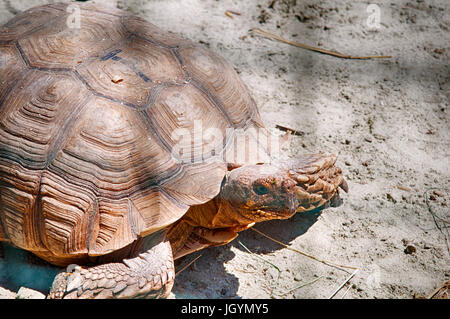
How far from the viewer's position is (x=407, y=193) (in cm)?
299

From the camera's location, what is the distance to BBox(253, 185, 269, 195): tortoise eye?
2242mm

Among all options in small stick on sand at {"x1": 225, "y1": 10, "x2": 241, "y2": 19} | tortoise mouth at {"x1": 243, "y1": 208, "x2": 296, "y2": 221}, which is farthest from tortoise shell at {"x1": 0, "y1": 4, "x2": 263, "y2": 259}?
small stick on sand at {"x1": 225, "y1": 10, "x2": 241, "y2": 19}

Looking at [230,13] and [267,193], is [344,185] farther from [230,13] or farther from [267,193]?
[230,13]

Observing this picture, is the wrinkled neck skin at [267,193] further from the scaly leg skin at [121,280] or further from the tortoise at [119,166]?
the scaly leg skin at [121,280]

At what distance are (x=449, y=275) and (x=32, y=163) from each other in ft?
7.80

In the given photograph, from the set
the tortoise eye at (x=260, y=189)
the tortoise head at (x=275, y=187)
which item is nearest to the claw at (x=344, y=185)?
the tortoise head at (x=275, y=187)

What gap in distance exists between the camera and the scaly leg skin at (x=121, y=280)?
210 cm

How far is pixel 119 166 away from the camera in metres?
2.18

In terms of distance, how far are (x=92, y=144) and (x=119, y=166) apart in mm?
170

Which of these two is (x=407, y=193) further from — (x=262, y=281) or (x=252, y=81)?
(x=252, y=81)

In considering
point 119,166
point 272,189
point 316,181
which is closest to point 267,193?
point 272,189

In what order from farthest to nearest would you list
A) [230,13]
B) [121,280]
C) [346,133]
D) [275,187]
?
[230,13] < [346,133] < [275,187] < [121,280]

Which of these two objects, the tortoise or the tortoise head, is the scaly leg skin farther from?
the tortoise head
